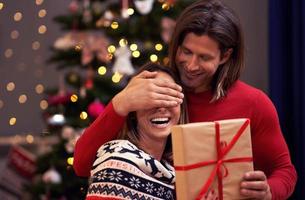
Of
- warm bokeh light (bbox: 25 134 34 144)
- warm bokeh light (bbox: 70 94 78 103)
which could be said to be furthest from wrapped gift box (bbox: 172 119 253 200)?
warm bokeh light (bbox: 25 134 34 144)

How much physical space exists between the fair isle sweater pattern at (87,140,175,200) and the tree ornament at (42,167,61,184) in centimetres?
183

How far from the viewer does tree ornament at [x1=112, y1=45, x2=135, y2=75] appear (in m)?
2.98

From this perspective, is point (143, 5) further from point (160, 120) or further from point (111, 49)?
point (160, 120)

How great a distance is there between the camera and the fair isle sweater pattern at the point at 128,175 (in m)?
1.33

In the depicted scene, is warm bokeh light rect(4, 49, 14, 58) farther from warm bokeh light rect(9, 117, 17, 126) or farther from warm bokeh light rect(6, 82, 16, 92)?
warm bokeh light rect(9, 117, 17, 126)

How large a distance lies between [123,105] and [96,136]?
14 centimetres

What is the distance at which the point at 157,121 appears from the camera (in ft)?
4.87

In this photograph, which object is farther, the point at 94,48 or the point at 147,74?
the point at 94,48

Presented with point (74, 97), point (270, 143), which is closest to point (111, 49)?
point (74, 97)

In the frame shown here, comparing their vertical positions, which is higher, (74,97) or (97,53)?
(97,53)

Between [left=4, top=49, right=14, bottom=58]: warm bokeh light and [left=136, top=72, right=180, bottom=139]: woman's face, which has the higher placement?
[left=4, top=49, right=14, bottom=58]: warm bokeh light

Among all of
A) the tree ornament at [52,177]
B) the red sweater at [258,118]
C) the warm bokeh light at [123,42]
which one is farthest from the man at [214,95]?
the tree ornament at [52,177]

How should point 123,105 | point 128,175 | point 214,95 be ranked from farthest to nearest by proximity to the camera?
point 214,95, point 123,105, point 128,175

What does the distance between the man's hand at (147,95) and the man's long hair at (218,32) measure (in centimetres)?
23
